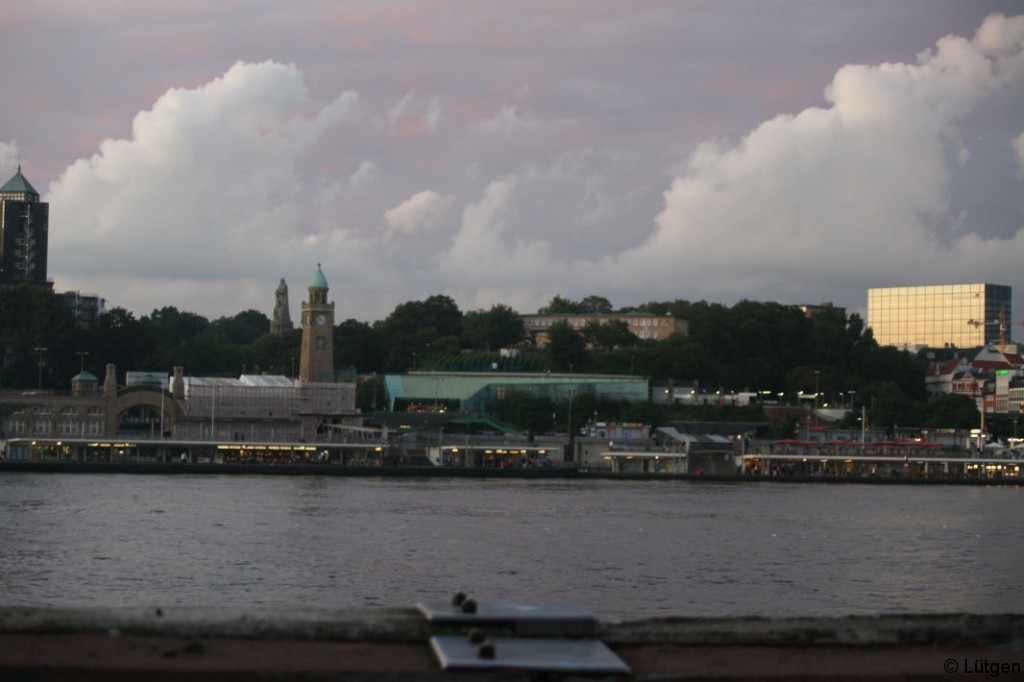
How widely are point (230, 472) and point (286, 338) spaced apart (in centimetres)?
6287

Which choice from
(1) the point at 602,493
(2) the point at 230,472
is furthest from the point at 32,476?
(1) the point at 602,493

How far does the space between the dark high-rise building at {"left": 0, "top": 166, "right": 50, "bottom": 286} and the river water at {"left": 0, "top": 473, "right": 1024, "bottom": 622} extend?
7432cm

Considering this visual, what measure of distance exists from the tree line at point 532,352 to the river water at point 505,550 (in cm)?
4497

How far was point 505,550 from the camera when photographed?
38.6 metres

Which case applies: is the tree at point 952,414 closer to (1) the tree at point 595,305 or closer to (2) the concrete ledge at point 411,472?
(2) the concrete ledge at point 411,472

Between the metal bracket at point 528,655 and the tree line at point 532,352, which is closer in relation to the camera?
the metal bracket at point 528,655

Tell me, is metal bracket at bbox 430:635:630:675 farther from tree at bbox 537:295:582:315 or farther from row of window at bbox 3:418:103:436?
tree at bbox 537:295:582:315

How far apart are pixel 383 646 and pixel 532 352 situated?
408 feet

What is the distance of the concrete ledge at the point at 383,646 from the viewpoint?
11.5m

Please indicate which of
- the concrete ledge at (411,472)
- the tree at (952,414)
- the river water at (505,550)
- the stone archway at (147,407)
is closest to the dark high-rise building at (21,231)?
the stone archway at (147,407)

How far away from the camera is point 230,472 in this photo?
82.2m

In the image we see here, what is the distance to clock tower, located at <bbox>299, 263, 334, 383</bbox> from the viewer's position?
10106cm

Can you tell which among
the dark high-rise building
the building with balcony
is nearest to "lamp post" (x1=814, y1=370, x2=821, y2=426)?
the building with balcony

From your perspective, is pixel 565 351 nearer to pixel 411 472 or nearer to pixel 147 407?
pixel 147 407
